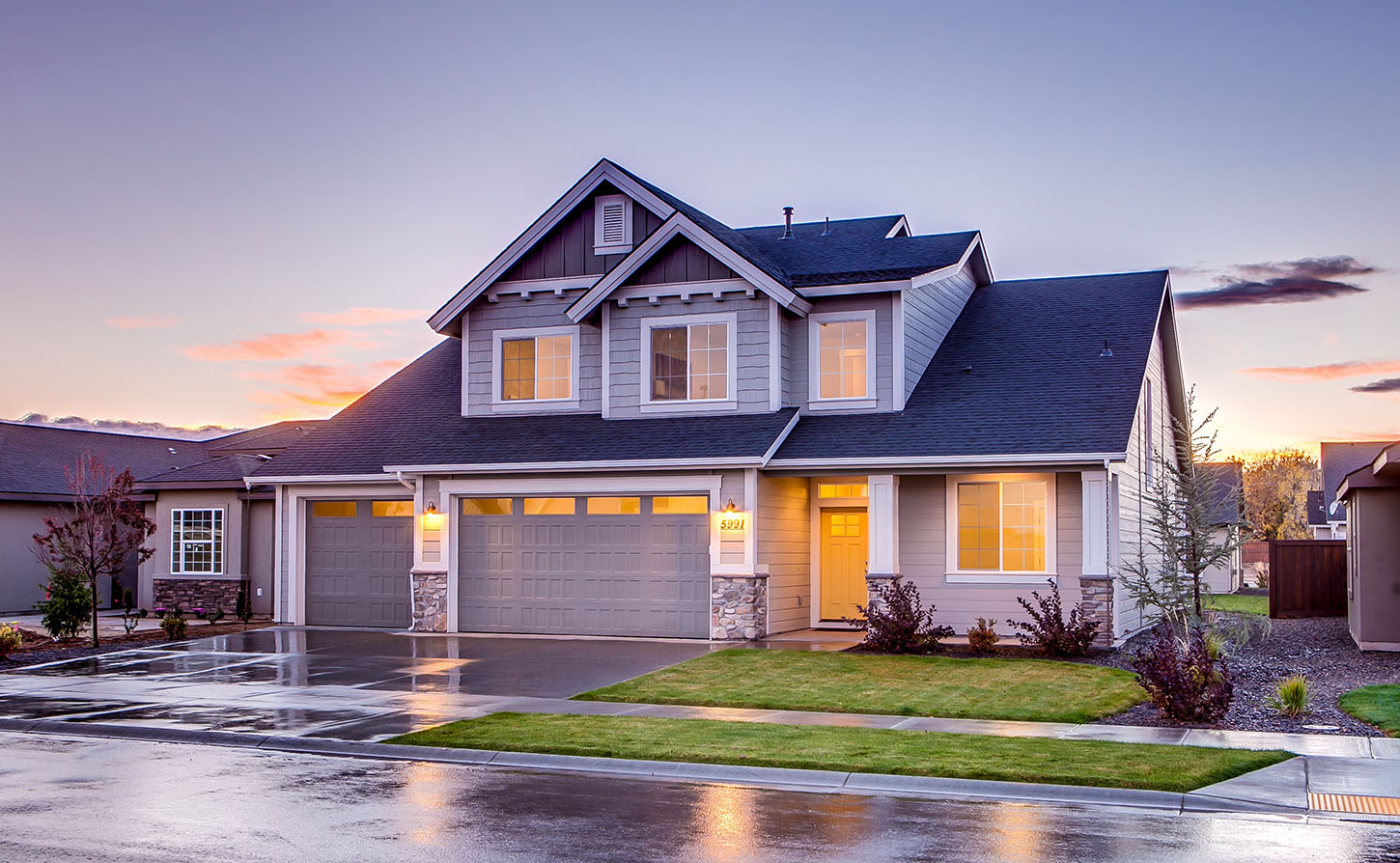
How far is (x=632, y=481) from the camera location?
2191 centimetres

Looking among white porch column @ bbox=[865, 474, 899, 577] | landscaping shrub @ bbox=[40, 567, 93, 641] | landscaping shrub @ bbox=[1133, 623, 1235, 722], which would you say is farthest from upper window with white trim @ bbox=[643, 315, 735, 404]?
landscaping shrub @ bbox=[1133, 623, 1235, 722]

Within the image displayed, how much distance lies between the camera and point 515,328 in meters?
24.5

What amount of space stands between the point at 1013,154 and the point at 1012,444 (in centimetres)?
693

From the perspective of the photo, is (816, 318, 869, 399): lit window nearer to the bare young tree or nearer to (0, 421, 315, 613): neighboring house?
the bare young tree

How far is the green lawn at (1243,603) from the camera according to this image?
31.1 meters

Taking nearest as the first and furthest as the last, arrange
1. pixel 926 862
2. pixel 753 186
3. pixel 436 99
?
pixel 926 862
pixel 436 99
pixel 753 186

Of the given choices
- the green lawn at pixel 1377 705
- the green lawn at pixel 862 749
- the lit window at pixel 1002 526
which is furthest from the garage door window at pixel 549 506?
the green lawn at pixel 1377 705

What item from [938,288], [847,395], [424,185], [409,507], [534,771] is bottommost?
[534,771]

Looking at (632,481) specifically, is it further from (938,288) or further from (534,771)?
(534,771)

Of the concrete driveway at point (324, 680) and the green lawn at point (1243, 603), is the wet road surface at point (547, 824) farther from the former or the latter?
the green lawn at point (1243, 603)

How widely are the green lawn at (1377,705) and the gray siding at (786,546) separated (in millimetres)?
9330

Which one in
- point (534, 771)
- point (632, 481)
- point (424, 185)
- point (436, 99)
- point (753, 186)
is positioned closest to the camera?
point (534, 771)

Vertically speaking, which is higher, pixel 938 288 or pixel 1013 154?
pixel 1013 154

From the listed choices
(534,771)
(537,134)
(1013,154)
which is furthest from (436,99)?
(534,771)
